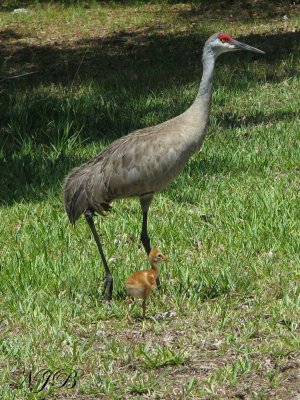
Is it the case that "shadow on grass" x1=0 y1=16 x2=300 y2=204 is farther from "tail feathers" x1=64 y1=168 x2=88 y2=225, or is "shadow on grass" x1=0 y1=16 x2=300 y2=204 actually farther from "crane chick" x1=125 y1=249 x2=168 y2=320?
"crane chick" x1=125 y1=249 x2=168 y2=320

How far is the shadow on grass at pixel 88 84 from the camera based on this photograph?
9609 millimetres

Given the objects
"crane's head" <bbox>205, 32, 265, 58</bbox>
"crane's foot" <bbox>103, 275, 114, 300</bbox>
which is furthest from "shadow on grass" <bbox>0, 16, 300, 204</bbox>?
"crane's foot" <bbox>103, 275, 114, 300</bbox>

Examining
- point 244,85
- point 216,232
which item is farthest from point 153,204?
point 244,85

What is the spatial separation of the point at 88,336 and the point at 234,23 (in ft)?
39.3

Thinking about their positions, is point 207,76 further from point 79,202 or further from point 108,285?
point 108,285

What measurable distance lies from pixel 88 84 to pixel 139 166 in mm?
6771

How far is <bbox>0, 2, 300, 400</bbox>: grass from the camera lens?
17.2ft

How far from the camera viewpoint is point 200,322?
5844 mm

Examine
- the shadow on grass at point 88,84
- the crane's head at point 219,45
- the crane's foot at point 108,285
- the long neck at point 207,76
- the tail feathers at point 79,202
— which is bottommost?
the shadow on grass at point 88,84

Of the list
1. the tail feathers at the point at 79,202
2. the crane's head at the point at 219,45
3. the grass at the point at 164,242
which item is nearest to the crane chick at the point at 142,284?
the grass at the point at 164,242

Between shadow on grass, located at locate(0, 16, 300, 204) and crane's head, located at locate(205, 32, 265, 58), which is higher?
crane's head, located at locate(205, 32, 265, 58)

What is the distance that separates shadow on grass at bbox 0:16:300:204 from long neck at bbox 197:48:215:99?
2.21 metres
